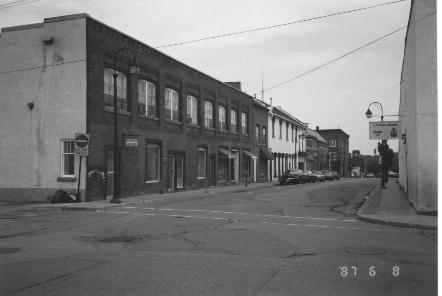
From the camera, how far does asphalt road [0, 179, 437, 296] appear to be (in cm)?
659

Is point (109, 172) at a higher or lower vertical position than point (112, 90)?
lower

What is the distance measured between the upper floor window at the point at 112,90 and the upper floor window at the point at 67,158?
2.60 meters

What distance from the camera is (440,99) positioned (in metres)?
3.80

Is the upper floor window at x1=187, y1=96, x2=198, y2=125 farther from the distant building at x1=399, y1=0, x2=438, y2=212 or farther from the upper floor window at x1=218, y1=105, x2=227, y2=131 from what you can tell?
the distant building at x1=399, y1=0, x2=438, y2=212

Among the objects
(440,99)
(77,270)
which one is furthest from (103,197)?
(440,99)

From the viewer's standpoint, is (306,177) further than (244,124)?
Yes

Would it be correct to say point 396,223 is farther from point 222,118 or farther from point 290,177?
point 290,177

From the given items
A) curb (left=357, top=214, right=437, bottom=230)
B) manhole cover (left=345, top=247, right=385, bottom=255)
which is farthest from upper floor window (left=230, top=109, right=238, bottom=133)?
manhole cover (left=345, top=247, right=385, bottom=255)

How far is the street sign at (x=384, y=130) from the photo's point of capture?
1026 inches

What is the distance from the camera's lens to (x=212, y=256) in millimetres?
8711

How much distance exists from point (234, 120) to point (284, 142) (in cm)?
1730

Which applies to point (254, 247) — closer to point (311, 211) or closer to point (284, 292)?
point (284, 292)

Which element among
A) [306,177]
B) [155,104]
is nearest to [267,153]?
[306,177]

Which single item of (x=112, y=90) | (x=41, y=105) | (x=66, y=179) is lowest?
(x=66, y=179)
